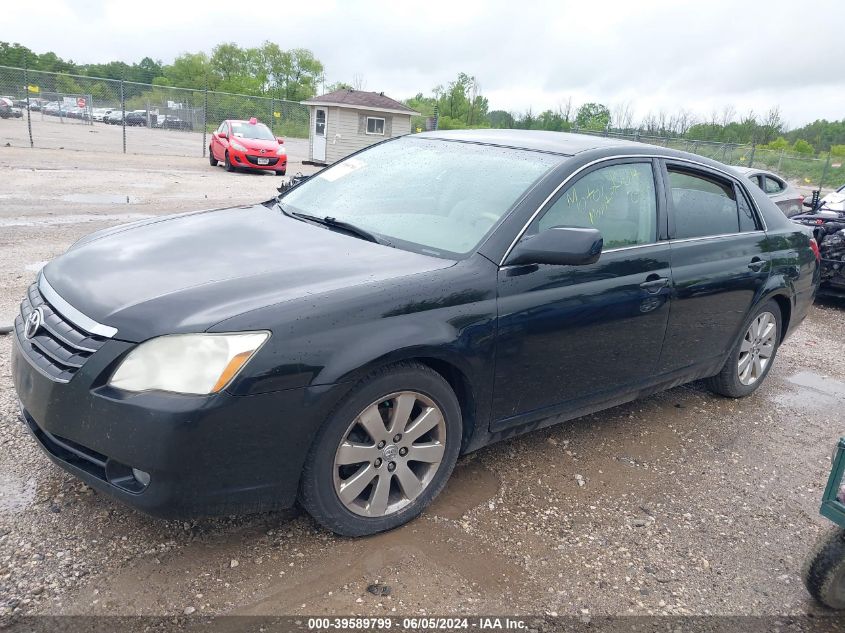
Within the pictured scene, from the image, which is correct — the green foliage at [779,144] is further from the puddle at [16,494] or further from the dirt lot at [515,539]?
the puddle at [16,494]

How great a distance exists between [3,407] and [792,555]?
13.2ft

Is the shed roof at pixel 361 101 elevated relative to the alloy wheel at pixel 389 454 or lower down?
elevated

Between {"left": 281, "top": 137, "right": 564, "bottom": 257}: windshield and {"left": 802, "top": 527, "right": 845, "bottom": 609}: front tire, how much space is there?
1.89 meters

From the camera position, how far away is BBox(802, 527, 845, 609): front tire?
2707 mm

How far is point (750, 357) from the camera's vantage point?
16.1 ft

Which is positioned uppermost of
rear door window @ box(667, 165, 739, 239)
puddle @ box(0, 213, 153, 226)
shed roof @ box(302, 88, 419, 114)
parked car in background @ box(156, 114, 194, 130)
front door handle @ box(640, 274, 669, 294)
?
shed roof @ box(302, 88, 419, 114)

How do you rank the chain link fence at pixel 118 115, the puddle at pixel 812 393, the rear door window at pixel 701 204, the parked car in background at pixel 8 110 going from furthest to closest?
the parked car in background at pixel 8 110, the chain link fence at pixel 118 115, the puddle at pixel 812 393, the rear door window at pixel 701 204

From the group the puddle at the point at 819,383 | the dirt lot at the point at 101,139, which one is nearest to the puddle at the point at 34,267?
the puddle at the point at 819,383

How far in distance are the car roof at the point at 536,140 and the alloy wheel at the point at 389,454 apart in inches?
64.9

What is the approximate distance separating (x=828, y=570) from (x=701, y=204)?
2294 mm

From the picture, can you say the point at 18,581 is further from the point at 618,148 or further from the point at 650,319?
the point at 618,148

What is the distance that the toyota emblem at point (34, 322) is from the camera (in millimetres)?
2736

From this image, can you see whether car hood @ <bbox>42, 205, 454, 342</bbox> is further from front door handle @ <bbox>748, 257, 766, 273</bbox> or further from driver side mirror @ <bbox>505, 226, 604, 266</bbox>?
front door handle @ <bbox>748, 257, 766, 273</bbox>

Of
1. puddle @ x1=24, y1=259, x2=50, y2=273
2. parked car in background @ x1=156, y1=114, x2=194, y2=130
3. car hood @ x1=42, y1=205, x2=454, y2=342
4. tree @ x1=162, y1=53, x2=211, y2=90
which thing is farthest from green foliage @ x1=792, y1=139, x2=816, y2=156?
tree @ x1=162, y1=53, x2=211, y2=90
